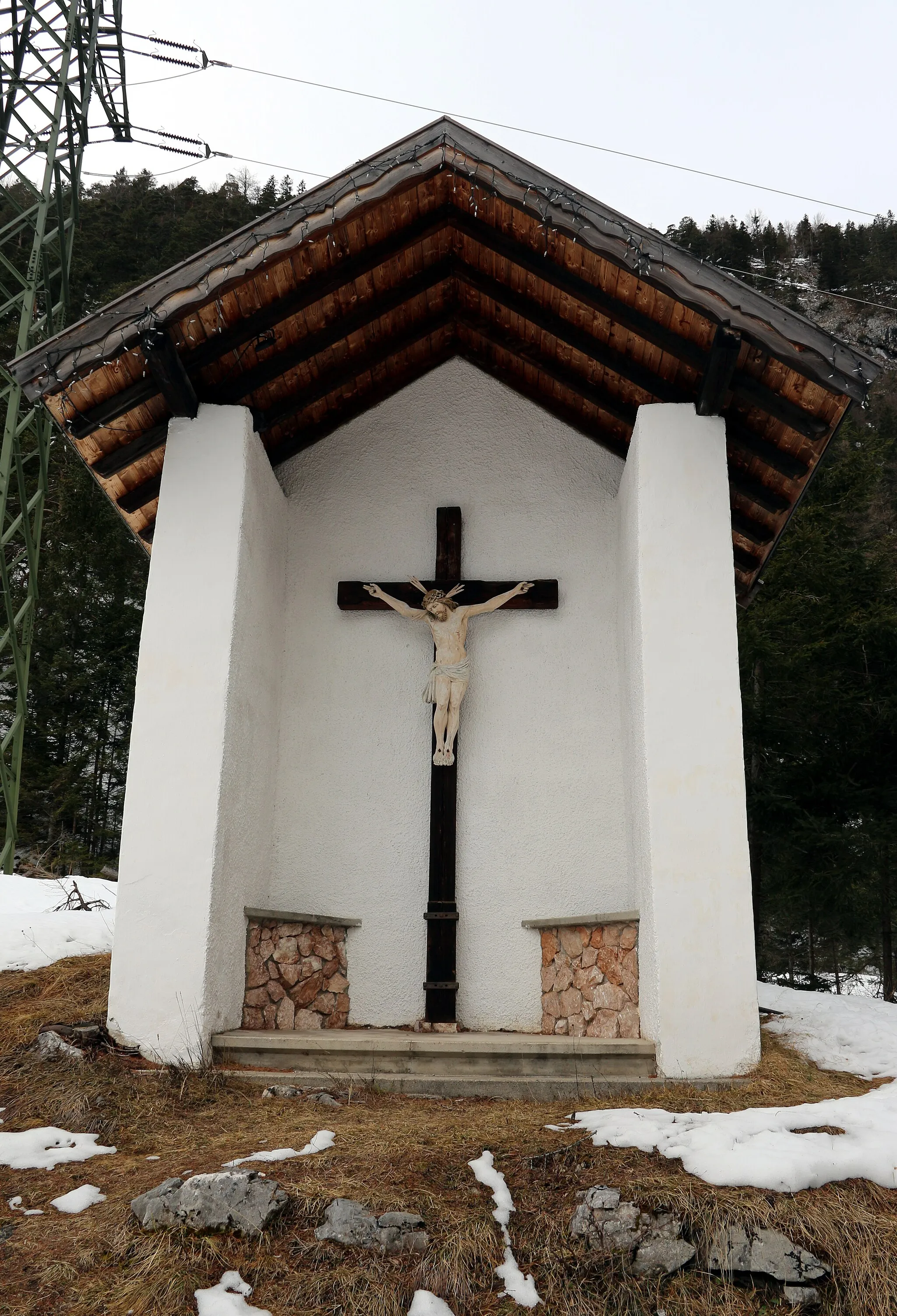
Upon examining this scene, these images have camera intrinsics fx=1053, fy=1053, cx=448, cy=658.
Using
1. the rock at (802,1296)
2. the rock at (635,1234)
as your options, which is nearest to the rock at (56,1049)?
the rock at (635,1234)

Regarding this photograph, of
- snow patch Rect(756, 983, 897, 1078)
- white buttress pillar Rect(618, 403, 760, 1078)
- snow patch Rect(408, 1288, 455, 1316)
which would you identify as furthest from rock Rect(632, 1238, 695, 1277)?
snow patch Rect(756, 983, 897, 1078)

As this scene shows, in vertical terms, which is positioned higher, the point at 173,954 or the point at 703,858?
the point at 703,858

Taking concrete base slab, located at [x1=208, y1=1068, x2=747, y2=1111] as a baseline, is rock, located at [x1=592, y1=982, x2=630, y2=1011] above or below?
above

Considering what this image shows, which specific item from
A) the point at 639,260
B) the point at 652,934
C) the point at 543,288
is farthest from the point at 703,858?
the point at 543,288

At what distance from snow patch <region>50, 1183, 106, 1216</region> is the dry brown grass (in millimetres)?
36

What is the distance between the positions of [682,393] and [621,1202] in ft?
13.7

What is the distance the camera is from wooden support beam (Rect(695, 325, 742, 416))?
→ 16.9 feet

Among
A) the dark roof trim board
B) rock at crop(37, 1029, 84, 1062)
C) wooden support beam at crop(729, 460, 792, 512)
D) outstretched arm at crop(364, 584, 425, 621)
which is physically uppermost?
the dark roof trim board

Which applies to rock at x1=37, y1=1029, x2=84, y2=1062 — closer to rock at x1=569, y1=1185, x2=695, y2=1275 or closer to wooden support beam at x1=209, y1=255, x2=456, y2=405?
rock at x1=569, y1=1185, x2=695, y2=1275

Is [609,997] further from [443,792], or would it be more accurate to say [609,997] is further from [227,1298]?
[227,1298]

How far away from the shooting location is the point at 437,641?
21.5 ft

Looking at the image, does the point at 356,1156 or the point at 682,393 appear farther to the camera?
the point at 682,393

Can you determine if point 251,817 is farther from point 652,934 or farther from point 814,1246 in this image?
point 814,1246

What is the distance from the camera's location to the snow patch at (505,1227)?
280 cm
